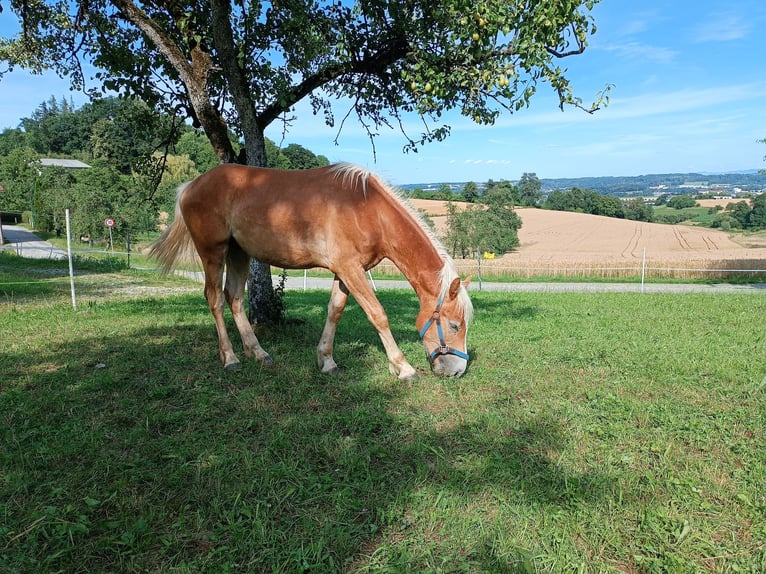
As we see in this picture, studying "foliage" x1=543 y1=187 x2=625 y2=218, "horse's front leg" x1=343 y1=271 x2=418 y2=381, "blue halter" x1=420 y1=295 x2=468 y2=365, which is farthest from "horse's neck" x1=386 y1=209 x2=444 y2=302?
"foliage" x1=543 y1=187 x2=625 y2=218

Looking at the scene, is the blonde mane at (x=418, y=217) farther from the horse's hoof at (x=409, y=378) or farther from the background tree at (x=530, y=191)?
the background tree at (x=530, y=191)

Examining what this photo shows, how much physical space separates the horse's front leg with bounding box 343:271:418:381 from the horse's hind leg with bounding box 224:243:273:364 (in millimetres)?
1548

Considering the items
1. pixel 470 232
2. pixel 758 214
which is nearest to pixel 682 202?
pixel 758 214

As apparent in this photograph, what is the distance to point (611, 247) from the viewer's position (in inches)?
1935

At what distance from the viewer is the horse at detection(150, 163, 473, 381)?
197 inches

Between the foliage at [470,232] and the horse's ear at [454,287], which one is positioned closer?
the horse's ear at [454,287]

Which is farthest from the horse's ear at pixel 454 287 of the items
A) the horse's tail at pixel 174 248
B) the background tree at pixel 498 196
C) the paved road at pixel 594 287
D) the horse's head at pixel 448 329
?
the background tree at pixel 498 196

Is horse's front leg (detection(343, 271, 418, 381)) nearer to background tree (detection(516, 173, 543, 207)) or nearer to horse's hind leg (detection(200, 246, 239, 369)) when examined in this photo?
horse's hind leg (detection(200, 246, 239, 369))

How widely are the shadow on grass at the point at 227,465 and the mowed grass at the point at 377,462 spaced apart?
1 cm

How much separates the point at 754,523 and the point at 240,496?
305cm

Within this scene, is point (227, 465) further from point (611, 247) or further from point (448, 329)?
point (611, 247)

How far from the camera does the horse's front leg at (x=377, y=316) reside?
5.10m

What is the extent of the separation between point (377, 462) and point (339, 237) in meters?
2.51

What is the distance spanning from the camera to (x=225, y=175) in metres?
5.64
